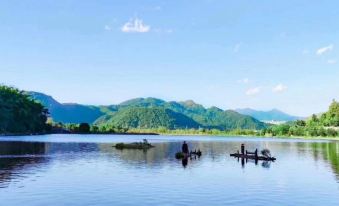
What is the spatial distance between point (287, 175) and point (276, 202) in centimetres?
2311

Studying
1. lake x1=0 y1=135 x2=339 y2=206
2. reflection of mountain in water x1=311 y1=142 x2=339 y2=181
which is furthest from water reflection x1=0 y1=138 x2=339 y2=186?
lake x1=0 y1=135 x2=339 y2=206

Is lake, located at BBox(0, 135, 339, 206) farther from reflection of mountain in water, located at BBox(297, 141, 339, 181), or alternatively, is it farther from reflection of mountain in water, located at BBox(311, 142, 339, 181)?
reflection of mountain in water, located at BBox(297, 141, 339, 181)

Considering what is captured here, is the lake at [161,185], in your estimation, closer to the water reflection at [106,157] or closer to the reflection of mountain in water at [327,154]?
the water reflection at [106,157]

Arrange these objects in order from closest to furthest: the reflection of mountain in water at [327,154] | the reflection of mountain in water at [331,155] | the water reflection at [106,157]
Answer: the water reflection at [106,157] < the reflection of mountain in water at [331,155] < the reflection of mountain in water at [327,154]

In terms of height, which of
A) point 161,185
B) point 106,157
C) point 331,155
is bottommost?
point 161,185

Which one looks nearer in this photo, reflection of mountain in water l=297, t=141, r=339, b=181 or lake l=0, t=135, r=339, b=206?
lake l=0, t=135, r=339, b=206

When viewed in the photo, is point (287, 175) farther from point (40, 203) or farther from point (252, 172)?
point (40, 203)

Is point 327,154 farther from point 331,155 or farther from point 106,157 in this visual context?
point 106,157

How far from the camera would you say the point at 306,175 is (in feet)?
198

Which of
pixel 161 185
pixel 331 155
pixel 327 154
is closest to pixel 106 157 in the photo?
pixel 161 185

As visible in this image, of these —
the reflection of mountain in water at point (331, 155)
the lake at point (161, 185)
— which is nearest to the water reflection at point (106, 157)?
the reflection of mountain in water at point (331, 155)

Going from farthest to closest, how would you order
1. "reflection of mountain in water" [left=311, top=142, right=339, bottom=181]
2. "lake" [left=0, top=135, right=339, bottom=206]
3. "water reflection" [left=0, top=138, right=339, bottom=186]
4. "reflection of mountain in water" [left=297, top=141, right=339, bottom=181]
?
"reflection of mountain in water" [left=297, top=141, right=339, bottom=181]
"reflection of mountain in water" [left=311, top=142, right=339, bottom=181]
"water reflection" [left=0, top=138, right=339, bottom=186]
"lake" [left=0, top=135, right=339, bottom=206]

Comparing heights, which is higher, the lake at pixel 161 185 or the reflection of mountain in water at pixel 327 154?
the reflection of mountain in water at pixel 327 154

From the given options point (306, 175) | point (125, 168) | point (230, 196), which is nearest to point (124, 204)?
point (230, 196)
